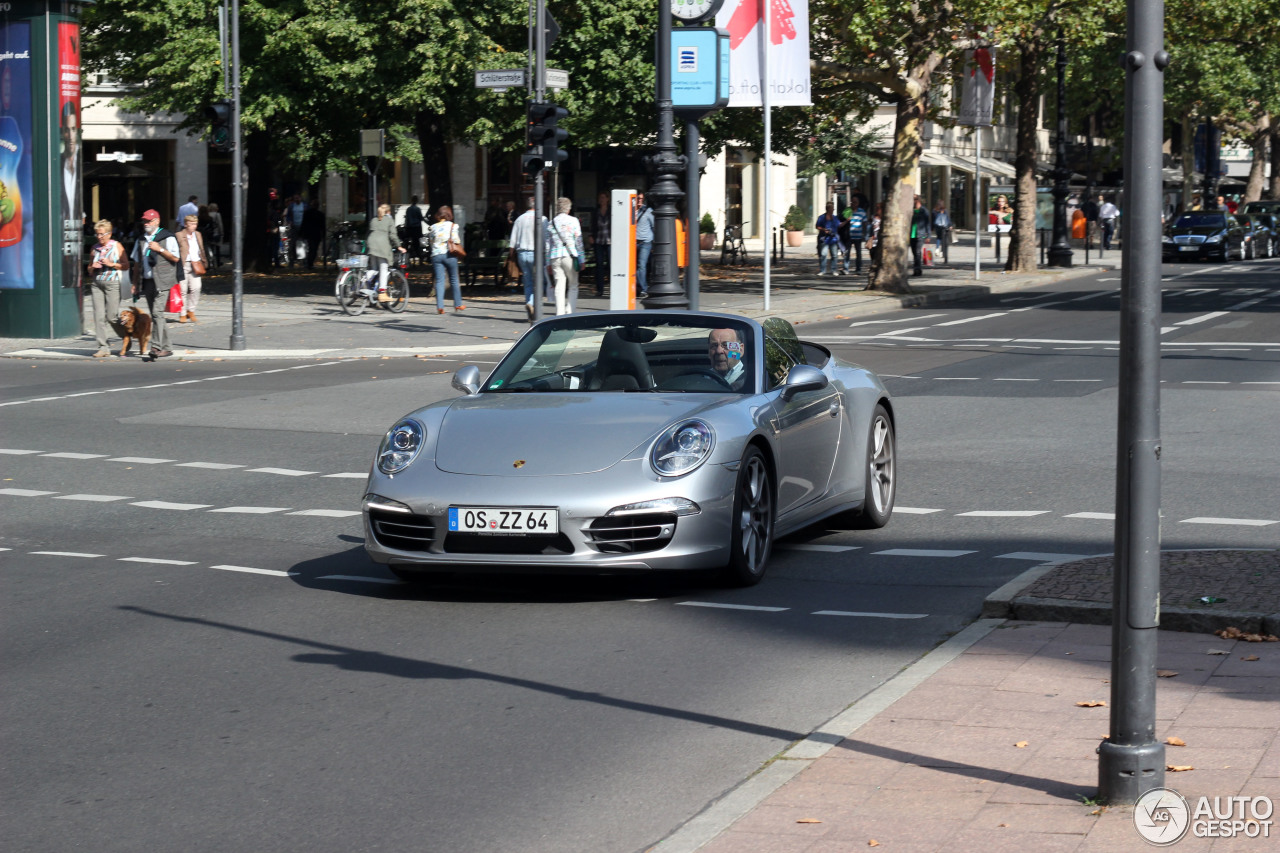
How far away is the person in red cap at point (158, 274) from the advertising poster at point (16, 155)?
1.77 m

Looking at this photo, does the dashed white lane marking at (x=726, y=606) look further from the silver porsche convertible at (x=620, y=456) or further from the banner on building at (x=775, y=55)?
the banner on building at (x=775, y=55)

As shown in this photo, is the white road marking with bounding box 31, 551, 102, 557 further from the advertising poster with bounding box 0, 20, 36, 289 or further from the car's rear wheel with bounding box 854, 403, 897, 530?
the advertising poster with bounding box 0, 20, 36, 289

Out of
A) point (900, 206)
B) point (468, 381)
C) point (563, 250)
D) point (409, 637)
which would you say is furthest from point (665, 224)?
point (900, 206)

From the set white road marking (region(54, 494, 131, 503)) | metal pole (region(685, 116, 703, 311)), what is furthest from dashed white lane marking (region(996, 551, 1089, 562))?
metal pole (region(685, 116, 703, 311))

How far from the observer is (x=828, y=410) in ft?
30.8

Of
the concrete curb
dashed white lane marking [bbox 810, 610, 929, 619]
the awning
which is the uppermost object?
the awning

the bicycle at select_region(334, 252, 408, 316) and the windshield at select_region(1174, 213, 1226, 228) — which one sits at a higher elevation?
the windshield at select_region(1174, 213, 1226, 228)

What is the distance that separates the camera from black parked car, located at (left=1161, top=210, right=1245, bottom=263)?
5403 centimetres

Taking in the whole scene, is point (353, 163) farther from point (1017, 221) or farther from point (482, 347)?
point (482, 347)

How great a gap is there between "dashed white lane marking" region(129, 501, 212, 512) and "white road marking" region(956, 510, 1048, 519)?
15.4 ft

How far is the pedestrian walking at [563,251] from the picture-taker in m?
26.8

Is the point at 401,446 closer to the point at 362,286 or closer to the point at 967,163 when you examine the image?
the point at 362,286

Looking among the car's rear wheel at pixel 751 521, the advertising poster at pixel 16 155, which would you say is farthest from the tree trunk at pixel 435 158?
the car's rear wheel at pixel 751 521

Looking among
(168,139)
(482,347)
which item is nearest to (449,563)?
(482,347)
